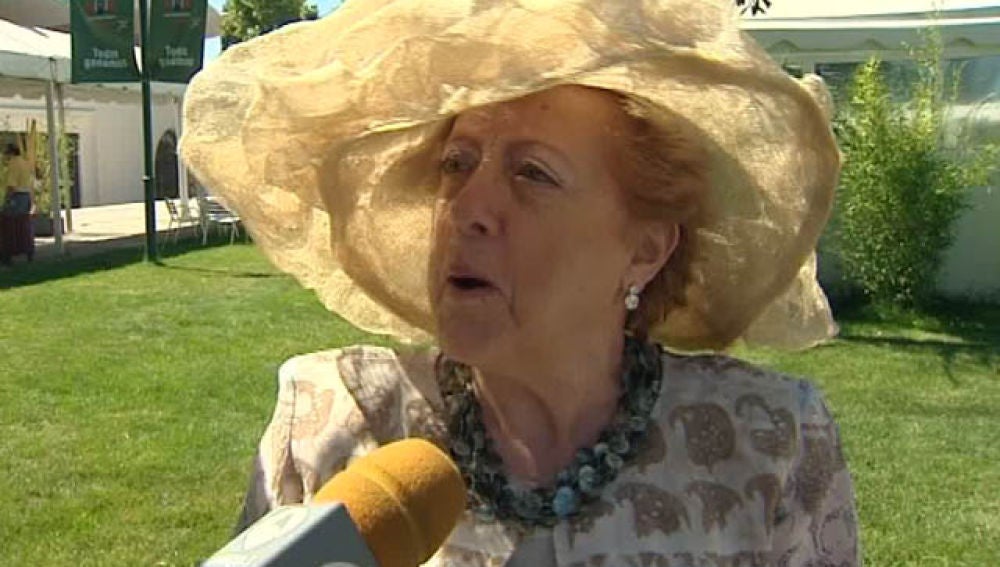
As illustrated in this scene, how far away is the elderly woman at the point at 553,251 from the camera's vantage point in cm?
153

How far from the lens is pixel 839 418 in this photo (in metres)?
6.75

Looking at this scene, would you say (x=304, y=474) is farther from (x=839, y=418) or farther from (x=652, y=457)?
(x=839, y=418)

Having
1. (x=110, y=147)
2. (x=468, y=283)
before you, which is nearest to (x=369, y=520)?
(x=468, y=283)

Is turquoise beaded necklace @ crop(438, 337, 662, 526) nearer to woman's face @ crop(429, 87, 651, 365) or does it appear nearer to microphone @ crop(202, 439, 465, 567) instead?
woman's face @ crop(429, 87, 651, 365)

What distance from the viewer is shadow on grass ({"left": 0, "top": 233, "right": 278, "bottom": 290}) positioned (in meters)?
13.5

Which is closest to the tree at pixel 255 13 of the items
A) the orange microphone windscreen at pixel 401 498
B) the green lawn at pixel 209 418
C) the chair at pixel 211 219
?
the chair at pixel 211 219

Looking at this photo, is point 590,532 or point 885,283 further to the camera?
point 885,283

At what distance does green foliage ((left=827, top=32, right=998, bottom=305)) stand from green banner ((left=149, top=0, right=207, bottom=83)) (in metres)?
7.87

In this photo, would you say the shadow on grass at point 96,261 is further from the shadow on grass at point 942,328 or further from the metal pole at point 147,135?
the shadow on grass at point 942,328

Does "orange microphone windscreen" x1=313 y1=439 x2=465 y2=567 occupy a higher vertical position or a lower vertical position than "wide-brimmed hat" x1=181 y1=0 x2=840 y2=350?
lower

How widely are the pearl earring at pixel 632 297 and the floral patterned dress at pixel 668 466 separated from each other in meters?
0.12

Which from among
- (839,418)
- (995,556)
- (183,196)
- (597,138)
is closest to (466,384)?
(597,138)

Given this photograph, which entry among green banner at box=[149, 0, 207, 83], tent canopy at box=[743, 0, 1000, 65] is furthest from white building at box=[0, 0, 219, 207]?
tent canopy at box=[743, 0, 1000, 65]

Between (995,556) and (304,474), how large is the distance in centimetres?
391
